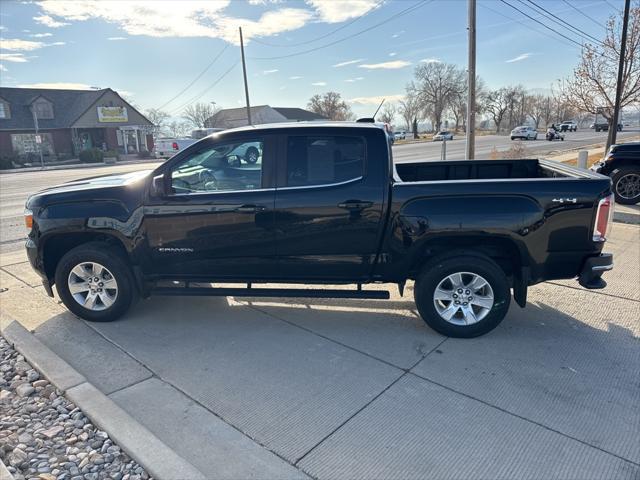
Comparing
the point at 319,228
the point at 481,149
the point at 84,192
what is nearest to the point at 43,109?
the point at 481,149

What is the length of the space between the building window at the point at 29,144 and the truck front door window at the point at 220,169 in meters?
43.9

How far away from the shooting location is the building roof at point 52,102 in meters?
41.2

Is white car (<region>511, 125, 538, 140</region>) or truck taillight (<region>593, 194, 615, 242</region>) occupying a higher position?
white car (<region>511, 125, 538, 140</region>)

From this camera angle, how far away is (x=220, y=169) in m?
4.17

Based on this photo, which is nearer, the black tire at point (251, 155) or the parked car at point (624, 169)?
the black tire at point (251, 155)

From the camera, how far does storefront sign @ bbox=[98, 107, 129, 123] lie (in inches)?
1774

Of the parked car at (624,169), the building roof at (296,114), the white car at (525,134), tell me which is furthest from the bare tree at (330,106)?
the parked car at (624,169)

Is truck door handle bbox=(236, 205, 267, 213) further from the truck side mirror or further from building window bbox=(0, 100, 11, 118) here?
building window bbox=(0, 100, 11, 118)

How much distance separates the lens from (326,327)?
433 centimetres

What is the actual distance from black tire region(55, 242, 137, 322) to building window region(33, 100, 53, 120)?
47.0 m

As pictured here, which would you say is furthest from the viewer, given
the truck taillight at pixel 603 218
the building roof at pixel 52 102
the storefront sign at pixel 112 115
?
the storefront sign at pixel 112 115

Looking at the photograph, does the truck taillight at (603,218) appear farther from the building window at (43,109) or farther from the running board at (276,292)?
the building window at (43,109)

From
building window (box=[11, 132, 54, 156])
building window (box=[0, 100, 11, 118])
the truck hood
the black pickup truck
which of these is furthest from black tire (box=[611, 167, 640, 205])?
building window (box=[0, 100, 11, 118])

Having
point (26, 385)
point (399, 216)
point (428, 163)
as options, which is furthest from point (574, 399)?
point (26, 385)
